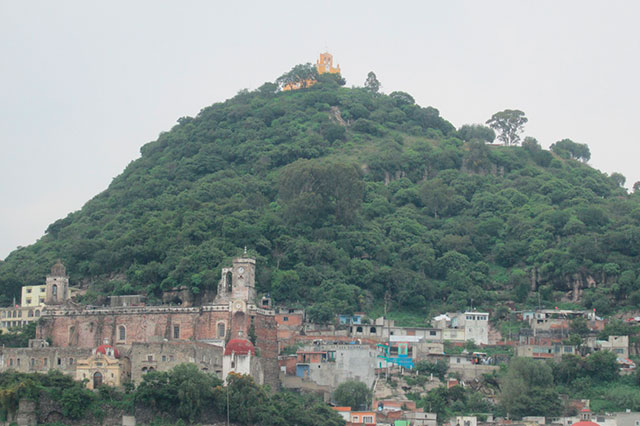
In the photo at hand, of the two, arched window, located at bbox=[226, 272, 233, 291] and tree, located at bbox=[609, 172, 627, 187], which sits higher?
tree, located at bbox=[609, 172, 627, 187]

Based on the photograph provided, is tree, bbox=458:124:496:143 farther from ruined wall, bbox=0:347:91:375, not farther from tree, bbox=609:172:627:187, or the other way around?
ruined wall, bbox=0:347:91:375

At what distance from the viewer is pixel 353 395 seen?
236ft

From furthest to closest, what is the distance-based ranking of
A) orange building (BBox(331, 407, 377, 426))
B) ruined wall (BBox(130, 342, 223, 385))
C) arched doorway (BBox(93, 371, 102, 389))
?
orange building (BBox(331, 407, 377, 426)) < ruined wall (BBox(130, 342, 223, 385)) < arched doorway (BBox(93, 371, 102, 389))

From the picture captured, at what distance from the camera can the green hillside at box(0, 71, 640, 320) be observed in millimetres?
85312

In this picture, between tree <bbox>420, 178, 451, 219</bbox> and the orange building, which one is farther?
tree <bbox>420, 178, 451, 219</bbox>

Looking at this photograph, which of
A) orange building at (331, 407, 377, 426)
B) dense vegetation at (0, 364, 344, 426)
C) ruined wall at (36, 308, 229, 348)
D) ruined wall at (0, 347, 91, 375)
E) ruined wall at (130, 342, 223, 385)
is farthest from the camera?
ruined wall at (36, 308, 229, 348)

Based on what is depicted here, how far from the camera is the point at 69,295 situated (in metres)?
83.2

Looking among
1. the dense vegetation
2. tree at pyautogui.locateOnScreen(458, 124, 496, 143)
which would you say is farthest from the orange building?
tree at pyautogui.locateOnScreen(458, 124, 496, 143)

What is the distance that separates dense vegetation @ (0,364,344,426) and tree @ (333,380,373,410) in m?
4.63

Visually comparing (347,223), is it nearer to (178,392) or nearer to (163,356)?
(163,356)

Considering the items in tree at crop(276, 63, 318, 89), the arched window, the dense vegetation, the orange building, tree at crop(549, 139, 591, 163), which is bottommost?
the orange building

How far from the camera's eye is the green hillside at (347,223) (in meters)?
85.3

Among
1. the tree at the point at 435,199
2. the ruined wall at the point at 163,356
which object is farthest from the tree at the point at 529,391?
the tree at the point at 435,199

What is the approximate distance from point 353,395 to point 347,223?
892 inches
